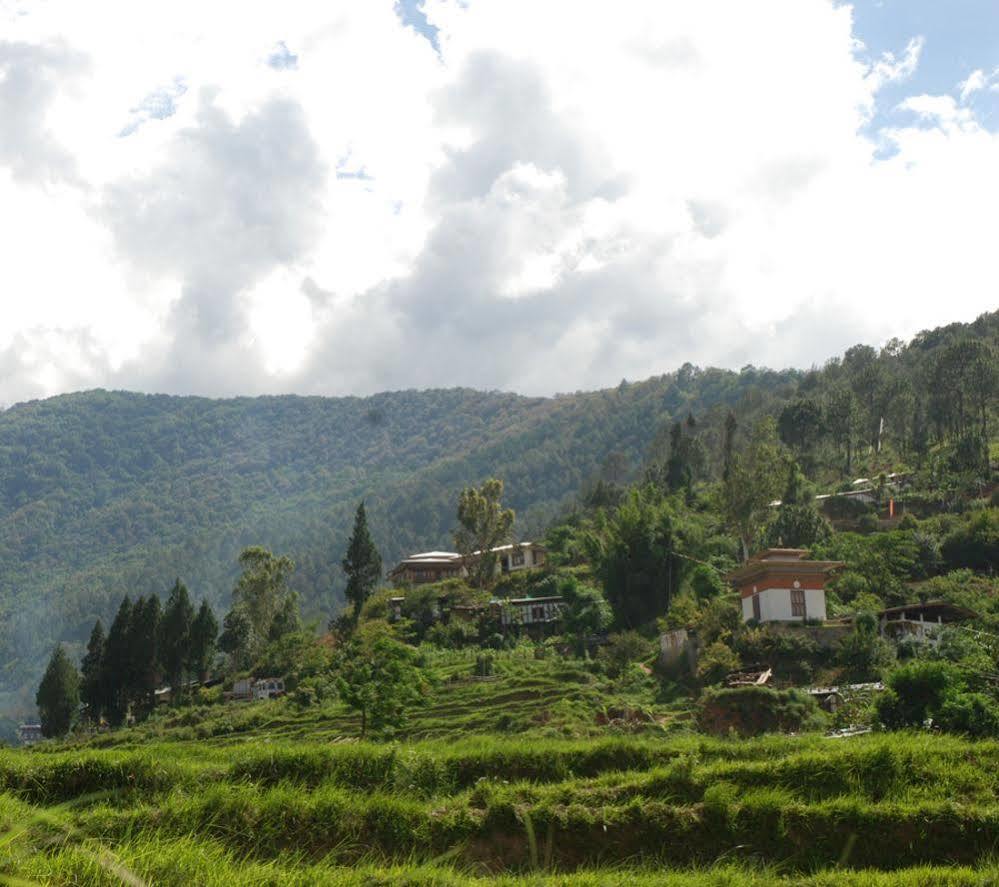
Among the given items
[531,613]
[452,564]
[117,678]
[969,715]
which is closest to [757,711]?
[969,715]

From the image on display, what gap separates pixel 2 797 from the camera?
334 inches

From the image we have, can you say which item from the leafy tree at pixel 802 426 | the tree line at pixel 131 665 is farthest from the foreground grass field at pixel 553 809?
the leafy tree at pixel 802 426

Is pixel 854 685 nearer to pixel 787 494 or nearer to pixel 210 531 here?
pixel 787 494

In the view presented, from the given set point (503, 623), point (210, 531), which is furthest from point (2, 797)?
point (210, 531)

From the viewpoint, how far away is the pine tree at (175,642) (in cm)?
4234

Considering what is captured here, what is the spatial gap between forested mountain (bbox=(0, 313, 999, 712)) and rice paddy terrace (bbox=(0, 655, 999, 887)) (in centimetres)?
4494

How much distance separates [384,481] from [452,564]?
400ft

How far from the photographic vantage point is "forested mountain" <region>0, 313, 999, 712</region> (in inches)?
2554

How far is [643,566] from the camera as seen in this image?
1569 inches

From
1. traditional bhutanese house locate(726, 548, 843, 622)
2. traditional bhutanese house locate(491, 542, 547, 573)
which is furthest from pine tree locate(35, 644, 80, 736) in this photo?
traditional bhutanese house locate(726, 548, 843, 622)

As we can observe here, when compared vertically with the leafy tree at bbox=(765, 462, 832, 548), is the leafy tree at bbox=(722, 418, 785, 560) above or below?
above

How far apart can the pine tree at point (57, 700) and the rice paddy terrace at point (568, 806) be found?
36.1m

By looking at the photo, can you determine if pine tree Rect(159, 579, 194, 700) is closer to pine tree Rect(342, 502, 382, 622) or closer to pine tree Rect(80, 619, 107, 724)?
pine tree Rect(80, 619, 107, 724)

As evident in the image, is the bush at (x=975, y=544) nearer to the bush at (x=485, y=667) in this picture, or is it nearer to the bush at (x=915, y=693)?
the bush at (x=485, y=667)
